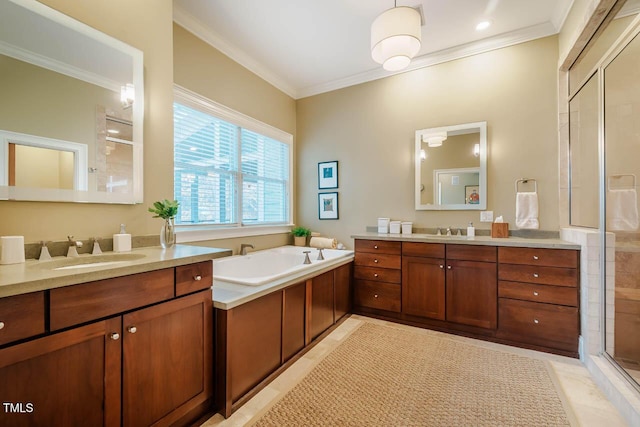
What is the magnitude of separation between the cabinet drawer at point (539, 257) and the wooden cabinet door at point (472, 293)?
0.14 meters

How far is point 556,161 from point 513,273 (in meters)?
1.22

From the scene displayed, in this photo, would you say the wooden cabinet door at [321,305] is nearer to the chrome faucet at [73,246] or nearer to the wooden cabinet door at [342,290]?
the wooden cabinet door at [342,290]

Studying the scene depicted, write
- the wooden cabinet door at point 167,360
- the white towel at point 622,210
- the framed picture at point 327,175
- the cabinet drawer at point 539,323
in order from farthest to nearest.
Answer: the framed picture at point 327,175 → the cabinet drawer at point 539,323 → the white towel at point 622,210 → the wooden cabinet door at point 167,360

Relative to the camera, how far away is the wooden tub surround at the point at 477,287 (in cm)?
226

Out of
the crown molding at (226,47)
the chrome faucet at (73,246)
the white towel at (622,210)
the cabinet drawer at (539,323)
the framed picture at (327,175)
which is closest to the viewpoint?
the chrome faucet at (73,246)

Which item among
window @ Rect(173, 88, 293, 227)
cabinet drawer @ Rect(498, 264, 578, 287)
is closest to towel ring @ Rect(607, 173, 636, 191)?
cabinet drawer @ Rect(498, 264, 578, 287)

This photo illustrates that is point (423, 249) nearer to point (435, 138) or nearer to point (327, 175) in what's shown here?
point (435, 138)

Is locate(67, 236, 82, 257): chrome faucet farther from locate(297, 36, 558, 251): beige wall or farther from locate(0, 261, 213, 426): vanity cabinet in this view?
locate(297, 36, 558, 251): beige wall

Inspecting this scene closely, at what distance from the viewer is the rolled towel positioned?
11.8 feet

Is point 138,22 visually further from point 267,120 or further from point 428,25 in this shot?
point 428,25

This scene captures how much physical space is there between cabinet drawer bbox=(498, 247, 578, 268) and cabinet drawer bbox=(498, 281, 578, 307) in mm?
189

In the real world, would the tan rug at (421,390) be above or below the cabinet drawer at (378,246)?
below

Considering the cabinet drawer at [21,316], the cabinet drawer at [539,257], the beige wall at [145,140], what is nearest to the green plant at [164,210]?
the beige wall at [145,140]

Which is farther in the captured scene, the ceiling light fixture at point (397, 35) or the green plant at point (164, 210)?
the ceiling light fixture at point (397, 35)
